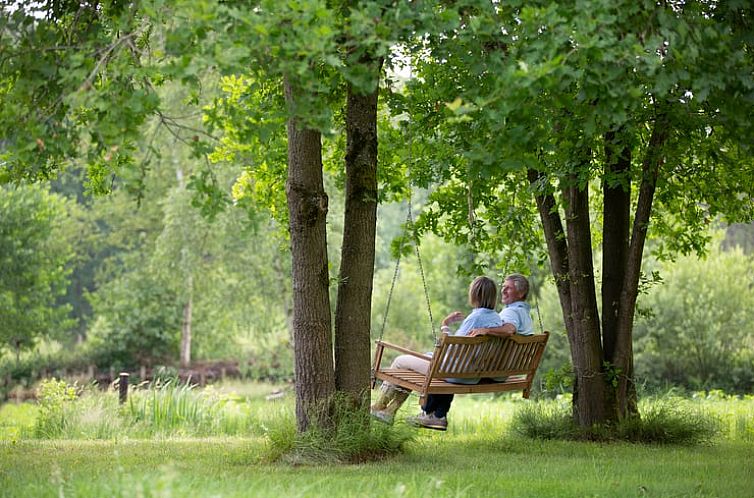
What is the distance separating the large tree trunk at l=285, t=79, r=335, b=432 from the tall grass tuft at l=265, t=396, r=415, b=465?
11 centimetres

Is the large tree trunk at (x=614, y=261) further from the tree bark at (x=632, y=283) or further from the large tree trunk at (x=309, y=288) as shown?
the large tree trunk at (x=309, y=288)

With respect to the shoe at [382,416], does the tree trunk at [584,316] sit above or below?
above

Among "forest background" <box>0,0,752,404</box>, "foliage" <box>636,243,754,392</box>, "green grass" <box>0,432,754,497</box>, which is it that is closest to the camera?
"green grass" <box>0,432,754,497</box>

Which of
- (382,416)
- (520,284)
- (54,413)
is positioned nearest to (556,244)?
(520,284)

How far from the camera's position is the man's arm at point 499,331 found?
8.14m

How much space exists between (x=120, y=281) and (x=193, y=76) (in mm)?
25520

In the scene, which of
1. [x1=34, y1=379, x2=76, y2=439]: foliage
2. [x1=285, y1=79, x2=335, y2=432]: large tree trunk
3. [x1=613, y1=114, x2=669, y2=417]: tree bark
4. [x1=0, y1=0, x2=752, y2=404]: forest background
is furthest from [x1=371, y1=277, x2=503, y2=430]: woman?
[x1=0, y1=0, x2=752, y2=404]: forest background

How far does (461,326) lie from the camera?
333 inches

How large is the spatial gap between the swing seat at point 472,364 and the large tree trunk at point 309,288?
2.11 ft

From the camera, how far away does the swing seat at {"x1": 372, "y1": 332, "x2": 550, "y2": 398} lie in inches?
312

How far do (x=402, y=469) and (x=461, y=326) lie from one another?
1664mm

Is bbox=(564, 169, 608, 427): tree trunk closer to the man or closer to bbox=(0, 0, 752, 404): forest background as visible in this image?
the man

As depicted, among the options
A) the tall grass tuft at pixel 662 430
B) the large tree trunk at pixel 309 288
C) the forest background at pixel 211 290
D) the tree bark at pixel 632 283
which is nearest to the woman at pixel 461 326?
the large tree trunk at pixel 309 288

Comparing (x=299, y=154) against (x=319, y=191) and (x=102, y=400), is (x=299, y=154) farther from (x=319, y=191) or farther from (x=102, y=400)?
(x=102, y=400)
